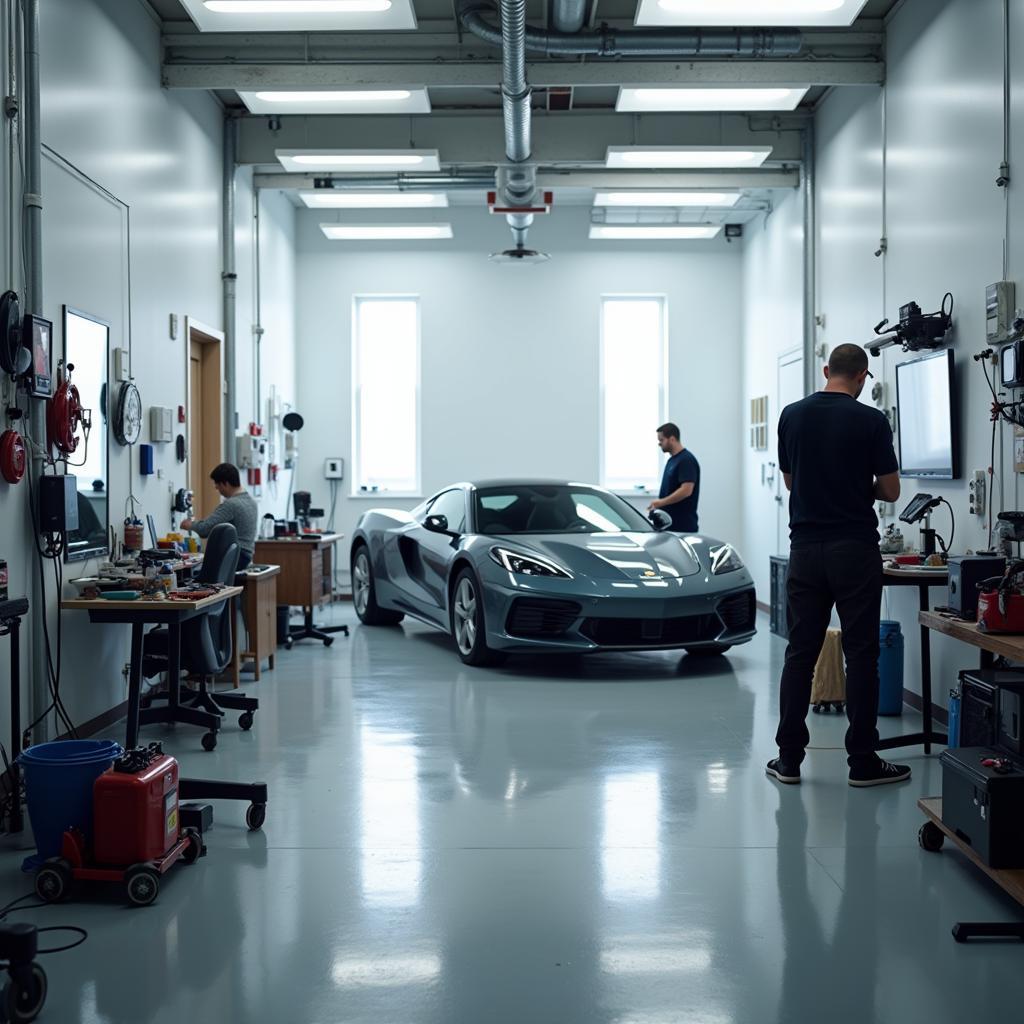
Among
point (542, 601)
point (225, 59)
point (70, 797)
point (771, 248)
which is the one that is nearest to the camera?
Answer: point (70, 797)

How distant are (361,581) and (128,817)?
6374 mm

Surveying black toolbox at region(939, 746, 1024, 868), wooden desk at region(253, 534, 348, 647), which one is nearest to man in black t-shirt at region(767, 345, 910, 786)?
black toolbox at region(939, 746, 1024, 868)

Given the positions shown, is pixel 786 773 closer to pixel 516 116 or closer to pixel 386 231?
pixel 516 116

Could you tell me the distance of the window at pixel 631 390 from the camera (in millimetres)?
12930

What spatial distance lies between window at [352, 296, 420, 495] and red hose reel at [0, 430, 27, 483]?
26.9 feet

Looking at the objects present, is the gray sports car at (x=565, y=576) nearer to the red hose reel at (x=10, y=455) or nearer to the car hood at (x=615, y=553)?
the car hood at (x=615, y=553)

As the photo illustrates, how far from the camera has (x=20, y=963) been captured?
2.49 m

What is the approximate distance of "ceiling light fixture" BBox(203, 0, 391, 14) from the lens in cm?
610

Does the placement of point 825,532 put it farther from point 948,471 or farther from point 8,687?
point 8,687

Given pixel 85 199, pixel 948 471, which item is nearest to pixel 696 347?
pixel 948 471

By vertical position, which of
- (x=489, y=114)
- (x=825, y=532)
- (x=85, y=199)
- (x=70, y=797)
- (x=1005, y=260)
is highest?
(x=489, y=114)

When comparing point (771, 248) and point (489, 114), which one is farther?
point (771, 248)

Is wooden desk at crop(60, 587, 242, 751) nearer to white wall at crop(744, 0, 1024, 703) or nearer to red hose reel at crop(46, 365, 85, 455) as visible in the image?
red hose reel at crop(46, 365, 85, 455)

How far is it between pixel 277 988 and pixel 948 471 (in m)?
4.48
